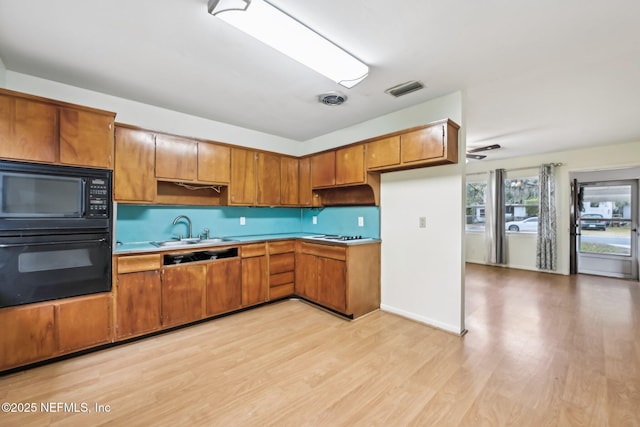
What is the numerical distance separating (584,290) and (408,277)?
3.53 m

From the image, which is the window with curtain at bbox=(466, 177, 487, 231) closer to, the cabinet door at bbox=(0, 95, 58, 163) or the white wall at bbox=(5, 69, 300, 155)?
the white wall at bbox=(5, 69, 300, 155)

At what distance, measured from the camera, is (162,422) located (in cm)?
164

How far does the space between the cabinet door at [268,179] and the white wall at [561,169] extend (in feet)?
17.2

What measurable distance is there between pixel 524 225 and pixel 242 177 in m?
6.34

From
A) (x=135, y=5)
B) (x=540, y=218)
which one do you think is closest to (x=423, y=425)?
(x=135, y=5)

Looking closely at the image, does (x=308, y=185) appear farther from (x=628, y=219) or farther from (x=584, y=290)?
(x=628, y=219)

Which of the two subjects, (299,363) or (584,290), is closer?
(299,363)

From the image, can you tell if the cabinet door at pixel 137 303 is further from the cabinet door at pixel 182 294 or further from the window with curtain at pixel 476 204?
the window with curtain at pixel 476 204

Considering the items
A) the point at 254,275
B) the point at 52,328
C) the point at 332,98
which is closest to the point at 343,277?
the point at 254,275

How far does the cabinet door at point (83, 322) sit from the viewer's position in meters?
2.26

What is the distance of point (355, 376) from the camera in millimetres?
2113

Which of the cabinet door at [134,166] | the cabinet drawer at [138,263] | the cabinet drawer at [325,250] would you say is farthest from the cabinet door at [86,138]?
the cabinet drawer at [325,250]

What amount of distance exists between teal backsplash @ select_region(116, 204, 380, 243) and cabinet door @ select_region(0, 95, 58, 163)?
94 centimetres

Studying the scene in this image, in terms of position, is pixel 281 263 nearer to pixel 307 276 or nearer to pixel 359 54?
pixel 307 276
